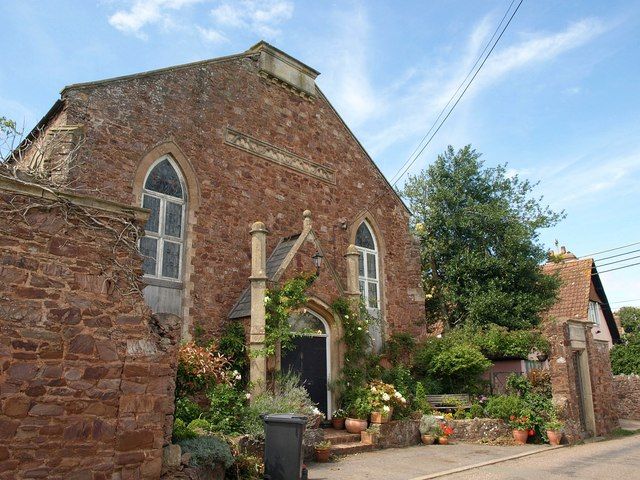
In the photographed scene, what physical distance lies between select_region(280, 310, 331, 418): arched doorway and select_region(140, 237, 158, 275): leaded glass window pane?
3614 mm

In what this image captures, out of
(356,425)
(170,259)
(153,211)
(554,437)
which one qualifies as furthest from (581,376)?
(153,211)

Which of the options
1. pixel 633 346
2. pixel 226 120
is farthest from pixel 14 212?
pixel 633 346

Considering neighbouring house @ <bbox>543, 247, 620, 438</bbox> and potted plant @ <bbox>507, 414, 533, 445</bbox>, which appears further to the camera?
neighbouring house @ <bbox>543, 247, 620, 438</bbox>

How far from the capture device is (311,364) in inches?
551

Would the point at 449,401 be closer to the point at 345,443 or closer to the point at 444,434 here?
the point at 444,434

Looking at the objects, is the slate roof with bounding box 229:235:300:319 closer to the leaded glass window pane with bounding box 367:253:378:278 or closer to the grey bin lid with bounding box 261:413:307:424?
the leaded glass window pane with bounding box 367:253:378:278

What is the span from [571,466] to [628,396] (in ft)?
56.6

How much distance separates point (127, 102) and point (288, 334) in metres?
6.70

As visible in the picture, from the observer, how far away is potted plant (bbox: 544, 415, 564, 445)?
1400 centimetres

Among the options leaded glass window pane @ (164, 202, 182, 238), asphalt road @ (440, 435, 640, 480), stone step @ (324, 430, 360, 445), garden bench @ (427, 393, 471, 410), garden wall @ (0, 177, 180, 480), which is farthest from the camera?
garden bench @ (427, 393, 471, 410)

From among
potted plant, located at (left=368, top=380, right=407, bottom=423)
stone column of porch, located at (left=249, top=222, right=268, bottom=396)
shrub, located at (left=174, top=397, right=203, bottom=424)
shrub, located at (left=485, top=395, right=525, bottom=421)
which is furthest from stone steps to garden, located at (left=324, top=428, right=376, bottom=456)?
shrub, located at (left=485, top=395, right=525, bottom=421)

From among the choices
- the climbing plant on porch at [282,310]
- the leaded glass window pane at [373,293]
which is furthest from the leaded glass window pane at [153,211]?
the leaded glass window pane at [373,293]

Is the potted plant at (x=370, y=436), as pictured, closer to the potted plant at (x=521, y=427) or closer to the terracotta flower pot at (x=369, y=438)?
the terracotta flower pot at (x=369, y=438)

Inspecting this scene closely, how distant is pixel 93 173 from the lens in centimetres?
1181
